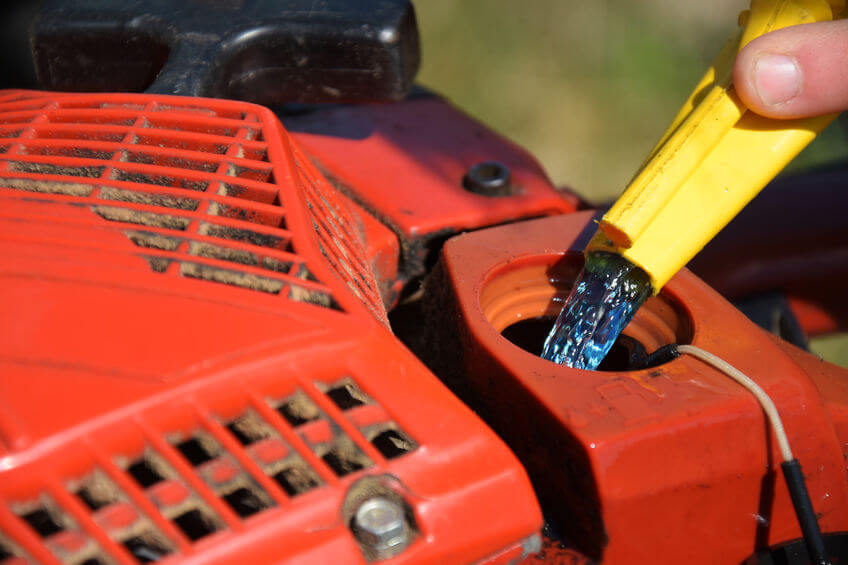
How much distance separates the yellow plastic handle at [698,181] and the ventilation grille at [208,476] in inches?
11.9

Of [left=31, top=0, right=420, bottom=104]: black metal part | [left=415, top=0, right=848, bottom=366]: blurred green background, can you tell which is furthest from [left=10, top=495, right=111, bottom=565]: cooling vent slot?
[left=415, top=0, right=848, bottom=366]: blurred green background

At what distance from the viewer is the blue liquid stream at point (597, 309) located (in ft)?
2.63

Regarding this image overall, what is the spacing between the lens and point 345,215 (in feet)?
3.12

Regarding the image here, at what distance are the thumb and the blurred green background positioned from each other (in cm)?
190

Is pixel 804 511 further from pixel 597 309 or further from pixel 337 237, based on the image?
pixel 337 237

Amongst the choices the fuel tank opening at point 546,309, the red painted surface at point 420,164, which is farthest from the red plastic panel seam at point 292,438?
the red painted surface at point 420,164

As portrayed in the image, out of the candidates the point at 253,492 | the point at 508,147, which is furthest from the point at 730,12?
the point at 253,492

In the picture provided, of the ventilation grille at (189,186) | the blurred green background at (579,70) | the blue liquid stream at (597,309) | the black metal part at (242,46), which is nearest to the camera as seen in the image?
the ventilation grille at (189,186)

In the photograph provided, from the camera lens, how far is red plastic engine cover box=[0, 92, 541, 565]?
1.73ft

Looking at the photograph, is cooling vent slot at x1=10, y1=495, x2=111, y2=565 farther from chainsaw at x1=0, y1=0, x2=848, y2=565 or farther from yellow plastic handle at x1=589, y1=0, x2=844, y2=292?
yellow plastic handle at x1=589, y1=0, x2=844, y2=292

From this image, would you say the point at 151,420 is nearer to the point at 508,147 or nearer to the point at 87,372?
the point at 87,372

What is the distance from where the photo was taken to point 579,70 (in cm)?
312

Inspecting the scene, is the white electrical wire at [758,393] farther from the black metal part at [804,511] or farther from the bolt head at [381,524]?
the bolt head at [381,524]

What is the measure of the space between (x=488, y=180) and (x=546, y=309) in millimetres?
250
